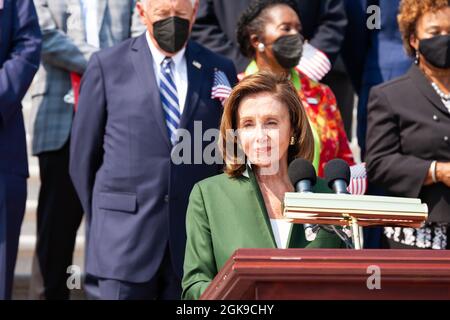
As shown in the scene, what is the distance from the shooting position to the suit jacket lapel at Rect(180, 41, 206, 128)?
5551 millimetres

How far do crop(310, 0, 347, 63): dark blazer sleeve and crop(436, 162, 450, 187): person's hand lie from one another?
1295 mm

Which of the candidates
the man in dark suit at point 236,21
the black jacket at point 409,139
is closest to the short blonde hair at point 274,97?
the black jacket at point 409,139

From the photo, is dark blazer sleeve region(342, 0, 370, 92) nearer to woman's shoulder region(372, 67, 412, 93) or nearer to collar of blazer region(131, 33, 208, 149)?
woman's shoulder region(372, 67, 412, 93)

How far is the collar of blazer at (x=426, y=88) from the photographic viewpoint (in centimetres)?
583

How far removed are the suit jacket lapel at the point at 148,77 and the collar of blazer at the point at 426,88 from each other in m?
1.37

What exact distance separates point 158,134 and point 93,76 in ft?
1.49

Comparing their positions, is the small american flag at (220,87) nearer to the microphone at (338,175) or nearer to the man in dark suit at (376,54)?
the man in dark suit at (376,54)

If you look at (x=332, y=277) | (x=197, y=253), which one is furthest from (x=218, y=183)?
(x=332, y=277)

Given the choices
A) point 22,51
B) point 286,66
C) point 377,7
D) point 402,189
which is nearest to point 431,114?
point 402,189

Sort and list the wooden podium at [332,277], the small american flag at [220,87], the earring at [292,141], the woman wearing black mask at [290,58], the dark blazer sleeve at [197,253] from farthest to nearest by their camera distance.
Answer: the woman wearing black mask at [290,58] → the small american flag at [220,87] → the earring at [292,141] → the dark blazer sleeve at [197,253] → the wooden podium at [332,277]

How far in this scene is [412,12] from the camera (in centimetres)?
594

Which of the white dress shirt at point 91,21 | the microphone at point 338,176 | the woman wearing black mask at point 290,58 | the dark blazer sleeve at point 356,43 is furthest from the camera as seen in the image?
the dark blazer sleeve at point 356,43
